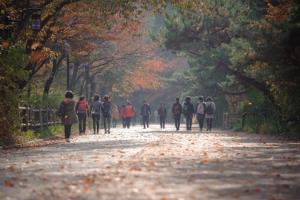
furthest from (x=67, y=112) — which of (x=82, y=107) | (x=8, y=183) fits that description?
(x=8, y=183)

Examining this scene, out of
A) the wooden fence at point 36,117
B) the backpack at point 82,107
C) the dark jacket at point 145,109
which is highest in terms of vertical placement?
the dark jacket at point 145,109

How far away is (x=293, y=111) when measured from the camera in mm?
25953

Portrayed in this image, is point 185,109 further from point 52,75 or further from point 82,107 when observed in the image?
point 52,75

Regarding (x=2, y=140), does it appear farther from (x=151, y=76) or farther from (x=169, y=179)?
(x=151, y=76)

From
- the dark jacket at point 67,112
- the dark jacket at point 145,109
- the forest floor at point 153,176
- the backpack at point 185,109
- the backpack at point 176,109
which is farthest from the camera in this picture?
the dark jacket at point 145,109

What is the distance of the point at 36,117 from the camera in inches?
1244

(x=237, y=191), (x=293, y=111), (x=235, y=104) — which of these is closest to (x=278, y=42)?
(x=293, y=111)

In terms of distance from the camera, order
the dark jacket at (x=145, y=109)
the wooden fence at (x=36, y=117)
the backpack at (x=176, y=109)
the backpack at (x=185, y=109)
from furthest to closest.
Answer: the dark jacket at (x=145, y=109), the backpack at (x=176, y=109), the backpack at (x=185, y=109), the wooden fence at (x=36, y=117)

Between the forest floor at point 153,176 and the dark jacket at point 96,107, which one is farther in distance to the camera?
the dark jacket at point 96,107

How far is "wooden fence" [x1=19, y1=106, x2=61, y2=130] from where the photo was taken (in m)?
28.1

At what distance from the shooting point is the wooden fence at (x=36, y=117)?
28.1 m

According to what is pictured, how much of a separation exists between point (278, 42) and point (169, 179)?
14.0 m

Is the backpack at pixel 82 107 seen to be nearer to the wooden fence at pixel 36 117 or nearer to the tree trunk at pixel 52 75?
the wooden fence at pixel 36 117

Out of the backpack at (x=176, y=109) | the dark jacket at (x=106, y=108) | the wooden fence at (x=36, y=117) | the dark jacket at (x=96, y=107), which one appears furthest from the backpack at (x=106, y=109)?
the backpack at (x=176, y=109)
